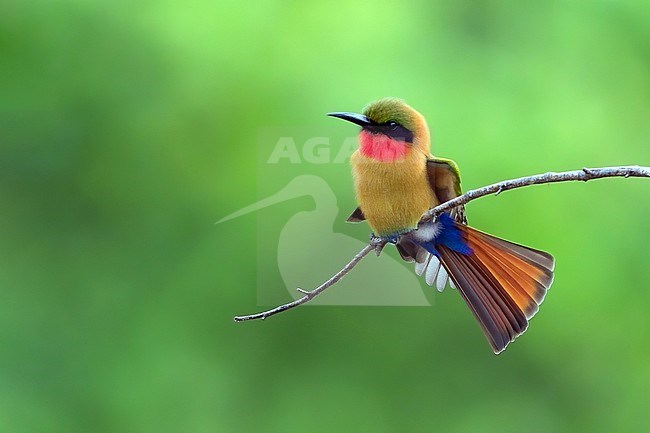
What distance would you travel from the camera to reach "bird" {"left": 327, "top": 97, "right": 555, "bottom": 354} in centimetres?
63

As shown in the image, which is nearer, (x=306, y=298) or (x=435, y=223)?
(x=306, y=298)

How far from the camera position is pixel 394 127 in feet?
2.09

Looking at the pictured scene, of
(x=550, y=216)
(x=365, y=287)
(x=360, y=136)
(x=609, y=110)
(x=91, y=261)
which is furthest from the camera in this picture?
(x=91, y=261)

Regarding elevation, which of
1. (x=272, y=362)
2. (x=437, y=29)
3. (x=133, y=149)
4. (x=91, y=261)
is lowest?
(x=272, y=362)

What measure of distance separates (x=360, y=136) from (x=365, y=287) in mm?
512

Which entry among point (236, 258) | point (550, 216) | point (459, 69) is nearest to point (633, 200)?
point (550, 216)

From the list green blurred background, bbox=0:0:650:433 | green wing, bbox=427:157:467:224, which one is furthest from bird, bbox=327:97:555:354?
green blurred background, bbox=0:0:650:433

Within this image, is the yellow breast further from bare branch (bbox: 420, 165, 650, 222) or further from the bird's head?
bare branch (bbox: 420, 165, 650, 222)

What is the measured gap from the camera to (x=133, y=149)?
102 inches

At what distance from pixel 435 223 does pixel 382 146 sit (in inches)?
4.5

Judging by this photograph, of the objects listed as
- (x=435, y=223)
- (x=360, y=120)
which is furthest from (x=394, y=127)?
(x=435, y=223)

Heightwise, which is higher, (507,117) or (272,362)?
(507,117)

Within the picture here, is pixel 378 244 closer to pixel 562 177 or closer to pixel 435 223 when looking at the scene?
pixel 435 223

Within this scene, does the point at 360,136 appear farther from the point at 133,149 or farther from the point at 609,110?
the point at 133,149
